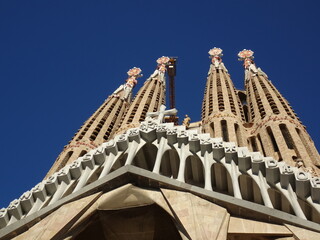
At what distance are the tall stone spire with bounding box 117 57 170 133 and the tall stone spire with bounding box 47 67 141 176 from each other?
3.99 ft

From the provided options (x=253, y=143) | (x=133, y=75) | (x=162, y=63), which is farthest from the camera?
(x=162, y=63)

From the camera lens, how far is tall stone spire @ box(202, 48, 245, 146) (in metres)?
26.5

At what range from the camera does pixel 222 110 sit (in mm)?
29391

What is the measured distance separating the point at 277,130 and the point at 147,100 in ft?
42.7

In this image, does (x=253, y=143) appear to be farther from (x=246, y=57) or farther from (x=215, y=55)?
(x=215, y=55)

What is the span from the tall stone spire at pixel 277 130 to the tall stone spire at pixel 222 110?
0.90m

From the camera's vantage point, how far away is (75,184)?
47.5 ft

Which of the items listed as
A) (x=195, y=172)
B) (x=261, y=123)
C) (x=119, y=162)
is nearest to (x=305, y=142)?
(x=261, y=123)

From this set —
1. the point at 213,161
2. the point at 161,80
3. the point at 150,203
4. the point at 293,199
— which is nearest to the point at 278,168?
the point at 293,199

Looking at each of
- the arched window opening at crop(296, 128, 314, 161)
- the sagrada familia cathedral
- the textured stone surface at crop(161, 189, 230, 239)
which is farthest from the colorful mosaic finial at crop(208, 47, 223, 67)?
the textured stone surface at crop(161, 189, 230, 239)

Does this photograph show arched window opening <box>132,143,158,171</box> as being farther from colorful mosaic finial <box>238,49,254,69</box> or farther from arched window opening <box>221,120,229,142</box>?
colorful mosaic finial <box>238,49,254,69</box>

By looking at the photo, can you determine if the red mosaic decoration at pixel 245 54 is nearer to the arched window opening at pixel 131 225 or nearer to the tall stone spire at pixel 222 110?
the tall stone spire at pixel 222 110

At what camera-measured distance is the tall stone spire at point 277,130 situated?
Result: 71.9 feet

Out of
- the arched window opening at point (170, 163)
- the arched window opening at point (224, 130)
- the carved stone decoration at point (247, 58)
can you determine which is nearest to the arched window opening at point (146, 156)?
the arched window opening at point (170, 163)
